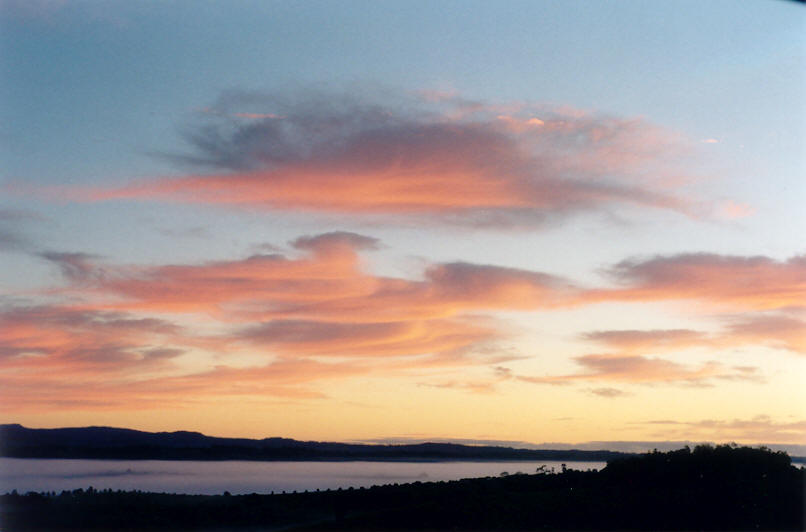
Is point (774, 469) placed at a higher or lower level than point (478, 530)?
higher

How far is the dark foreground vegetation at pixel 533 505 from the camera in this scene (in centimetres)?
2750

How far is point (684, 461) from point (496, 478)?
35.5ft

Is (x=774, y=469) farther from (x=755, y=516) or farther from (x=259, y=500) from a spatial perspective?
(x=259, y=500)

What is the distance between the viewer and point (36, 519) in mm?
30344

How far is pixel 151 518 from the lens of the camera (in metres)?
30.5

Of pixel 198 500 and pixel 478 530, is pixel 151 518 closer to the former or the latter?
pixel 198 500

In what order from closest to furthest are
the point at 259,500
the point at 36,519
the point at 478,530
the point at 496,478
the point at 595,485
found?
the point at 478,530 < the point at 36,519 < the point at 595,485 < the point at 259,500 < the point at 496,478

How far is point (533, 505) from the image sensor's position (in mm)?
29562

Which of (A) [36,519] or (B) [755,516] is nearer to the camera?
(B) [755,516]

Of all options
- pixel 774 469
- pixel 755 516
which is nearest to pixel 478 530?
pixel 755 516

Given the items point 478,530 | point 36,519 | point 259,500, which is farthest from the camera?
point 259,500

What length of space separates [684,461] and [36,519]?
2254cm

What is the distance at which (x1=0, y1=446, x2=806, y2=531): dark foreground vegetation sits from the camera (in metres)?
27.5

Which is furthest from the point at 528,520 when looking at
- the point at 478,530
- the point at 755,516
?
the point at 755,516
